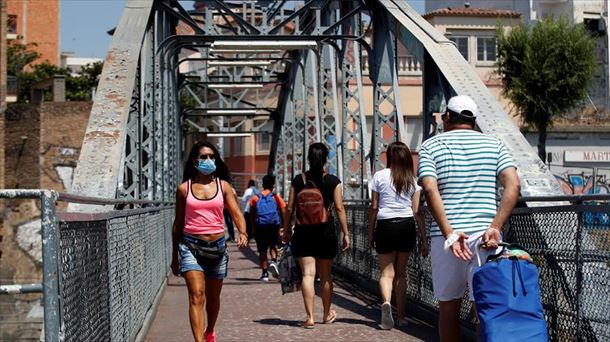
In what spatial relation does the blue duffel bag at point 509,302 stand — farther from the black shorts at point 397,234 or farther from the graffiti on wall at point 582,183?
the graffiti on wall at point 582,183

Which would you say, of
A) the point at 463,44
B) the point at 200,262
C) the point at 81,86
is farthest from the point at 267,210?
the point at 81,86

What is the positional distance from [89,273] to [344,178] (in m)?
13.7

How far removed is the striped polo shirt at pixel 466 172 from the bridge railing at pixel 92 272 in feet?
6.72

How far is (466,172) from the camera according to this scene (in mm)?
7031

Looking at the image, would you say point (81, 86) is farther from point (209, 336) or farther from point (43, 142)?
point (209, 336)

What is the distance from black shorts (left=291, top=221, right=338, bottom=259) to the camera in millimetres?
11578

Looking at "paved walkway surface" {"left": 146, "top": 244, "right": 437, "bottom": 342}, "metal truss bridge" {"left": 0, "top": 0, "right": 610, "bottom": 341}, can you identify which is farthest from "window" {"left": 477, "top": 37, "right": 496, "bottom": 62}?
"paved walkway surface" {"left": 146, "top": 244, "right": 437, "bottom": 342}

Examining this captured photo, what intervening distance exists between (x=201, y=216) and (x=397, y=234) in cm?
264

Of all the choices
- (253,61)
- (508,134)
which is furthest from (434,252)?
(253,61)

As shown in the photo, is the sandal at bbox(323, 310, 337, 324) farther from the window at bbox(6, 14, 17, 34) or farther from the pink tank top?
the window at bbox(6, 14, 17, 34)

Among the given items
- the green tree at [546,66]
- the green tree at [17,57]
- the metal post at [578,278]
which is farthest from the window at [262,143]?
the metal post at [578,278]

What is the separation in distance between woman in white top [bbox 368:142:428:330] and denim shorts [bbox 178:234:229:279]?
2.23 meters

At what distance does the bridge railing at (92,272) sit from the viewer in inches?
202

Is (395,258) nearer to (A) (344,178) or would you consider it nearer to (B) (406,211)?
(B) (406,211)
